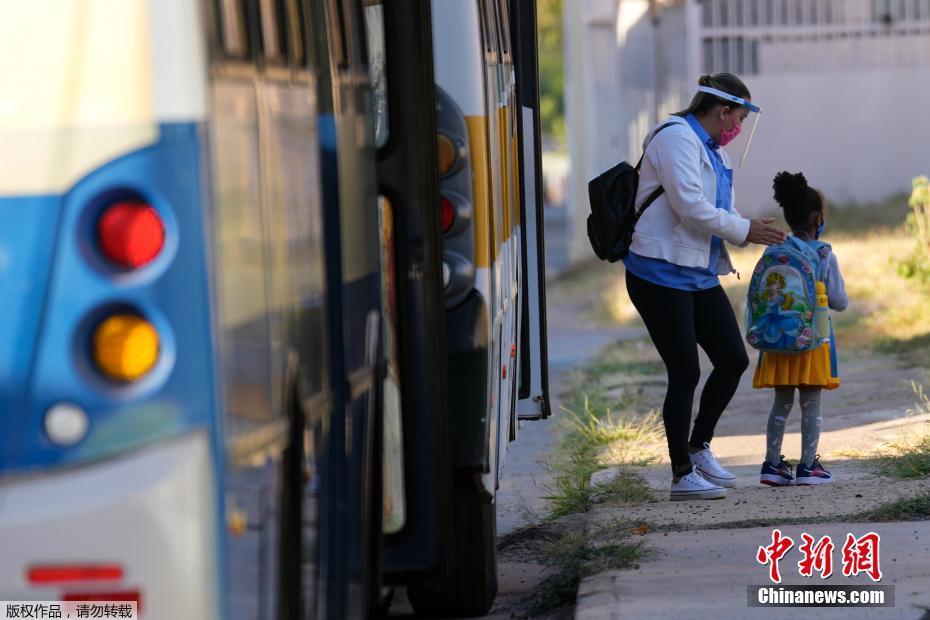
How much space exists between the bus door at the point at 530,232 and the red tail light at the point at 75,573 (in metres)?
5.23

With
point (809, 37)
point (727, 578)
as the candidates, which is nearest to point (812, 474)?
point (727, 578)

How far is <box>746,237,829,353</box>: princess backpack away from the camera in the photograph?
23.7 ft

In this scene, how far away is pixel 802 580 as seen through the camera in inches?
220

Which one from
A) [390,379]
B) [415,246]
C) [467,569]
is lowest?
[467,569]

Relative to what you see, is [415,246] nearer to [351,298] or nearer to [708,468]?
[351,298]

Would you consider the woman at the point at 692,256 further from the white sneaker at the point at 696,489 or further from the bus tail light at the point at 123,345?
the bus tail light at the point at 123,345

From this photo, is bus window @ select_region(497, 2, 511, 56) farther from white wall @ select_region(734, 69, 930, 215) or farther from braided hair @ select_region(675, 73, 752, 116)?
white wall @ select_region(734, 69, 930, 215)

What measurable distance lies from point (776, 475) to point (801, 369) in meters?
0.54

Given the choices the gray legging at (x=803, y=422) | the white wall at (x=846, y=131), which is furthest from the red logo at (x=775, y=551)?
the white wall at (x=846, y=131)

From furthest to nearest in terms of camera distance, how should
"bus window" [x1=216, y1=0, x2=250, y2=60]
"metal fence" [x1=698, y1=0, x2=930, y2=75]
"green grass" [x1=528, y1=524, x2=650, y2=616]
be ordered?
"metal fence" [x1=698, y1=0, x2=930, y2=75], "green grass" [x1=528, y1=524, x2=650, y2=616], "bus window" [x1=216, y1=0, x2=250, y2=60]

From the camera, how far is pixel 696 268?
700 cm

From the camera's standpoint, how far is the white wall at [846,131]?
2295 cm

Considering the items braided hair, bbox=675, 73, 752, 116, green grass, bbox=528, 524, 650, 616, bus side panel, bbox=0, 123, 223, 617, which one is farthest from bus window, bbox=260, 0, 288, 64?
braided hair, bbox=675, 73, 752, 116

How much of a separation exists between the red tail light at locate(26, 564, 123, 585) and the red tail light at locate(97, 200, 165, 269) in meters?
0.48
